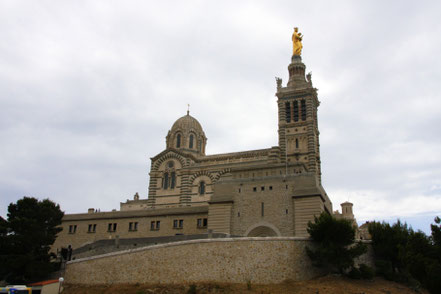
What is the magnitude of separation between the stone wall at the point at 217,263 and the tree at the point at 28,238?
17.9 feet

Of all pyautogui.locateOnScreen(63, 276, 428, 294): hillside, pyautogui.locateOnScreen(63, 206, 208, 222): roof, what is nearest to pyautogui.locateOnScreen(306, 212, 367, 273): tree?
pyautogui.locateOnScreen(63, 276, 428, 294): hillside

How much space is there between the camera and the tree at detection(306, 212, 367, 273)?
2977cm

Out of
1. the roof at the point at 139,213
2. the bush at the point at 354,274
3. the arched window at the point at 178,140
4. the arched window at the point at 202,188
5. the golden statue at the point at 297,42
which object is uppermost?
the golden statue at the point at 297,42

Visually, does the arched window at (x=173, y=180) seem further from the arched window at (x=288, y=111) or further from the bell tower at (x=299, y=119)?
the arched window at (x=288, y=111)

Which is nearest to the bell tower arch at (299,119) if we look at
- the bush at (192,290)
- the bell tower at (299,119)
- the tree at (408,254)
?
the bell tower at (299,119)

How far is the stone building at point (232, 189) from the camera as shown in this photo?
124ft

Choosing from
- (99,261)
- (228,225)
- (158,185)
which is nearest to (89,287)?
(99,261)

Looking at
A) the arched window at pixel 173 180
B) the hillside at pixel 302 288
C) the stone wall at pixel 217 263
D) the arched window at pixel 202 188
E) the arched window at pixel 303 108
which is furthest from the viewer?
the arched window at pixel 173 180

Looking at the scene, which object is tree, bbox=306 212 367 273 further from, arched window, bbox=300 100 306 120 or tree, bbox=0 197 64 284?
arched window, bbox=300 100 306 120

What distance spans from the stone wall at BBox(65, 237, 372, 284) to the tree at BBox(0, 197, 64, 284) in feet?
17.9

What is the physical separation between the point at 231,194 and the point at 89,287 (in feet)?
50.5

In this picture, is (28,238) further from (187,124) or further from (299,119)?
(299,119)

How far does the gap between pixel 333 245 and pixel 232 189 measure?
13192 millimetres

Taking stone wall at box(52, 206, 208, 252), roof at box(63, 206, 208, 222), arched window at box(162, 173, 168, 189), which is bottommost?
stone wall at box(52, 206, 208, 252)
